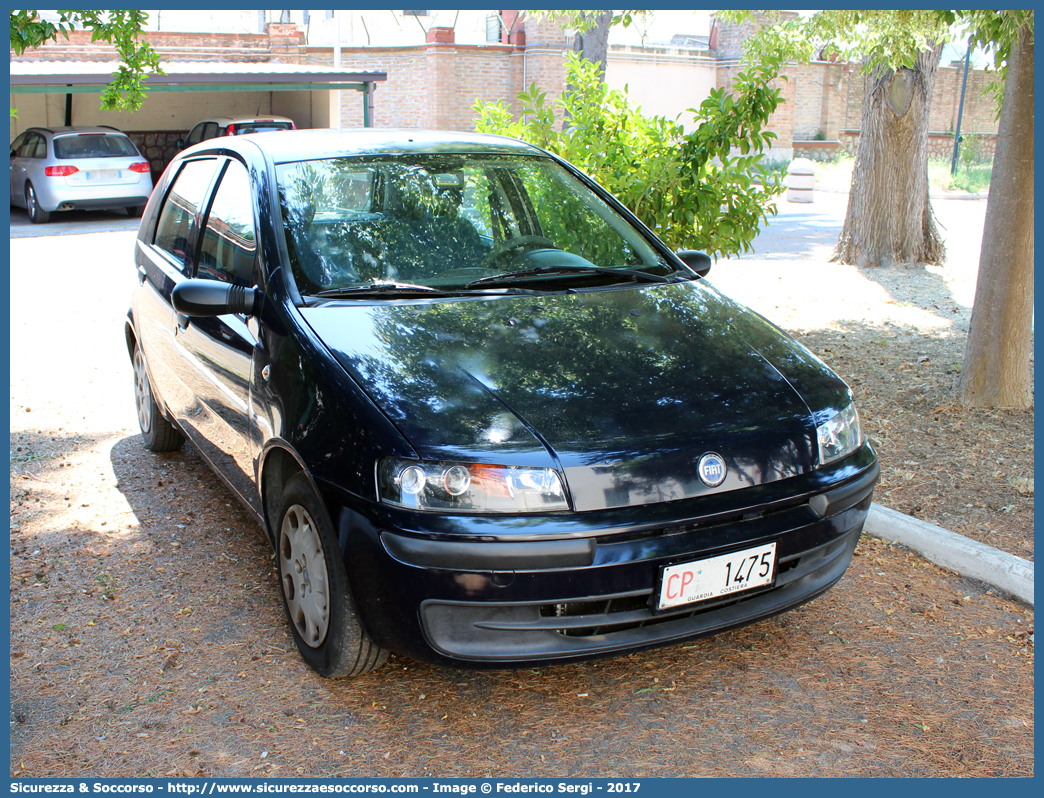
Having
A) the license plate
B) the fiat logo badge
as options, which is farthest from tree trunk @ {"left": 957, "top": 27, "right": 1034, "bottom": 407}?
the fiat logo badge

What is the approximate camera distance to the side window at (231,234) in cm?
356

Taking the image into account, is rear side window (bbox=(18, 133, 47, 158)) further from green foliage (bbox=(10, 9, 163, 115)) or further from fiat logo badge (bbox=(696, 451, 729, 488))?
fiat logo badge (bbox=(696, 451, 729, 488))

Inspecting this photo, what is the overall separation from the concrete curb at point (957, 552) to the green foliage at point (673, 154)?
2821mm

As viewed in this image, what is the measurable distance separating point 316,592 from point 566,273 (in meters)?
1.55

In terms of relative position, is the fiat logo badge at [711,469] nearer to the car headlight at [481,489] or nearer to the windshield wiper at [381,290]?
the car headlight at [481,489]

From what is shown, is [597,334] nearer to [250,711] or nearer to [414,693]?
[414,693]

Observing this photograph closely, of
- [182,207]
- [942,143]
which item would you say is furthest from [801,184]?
[182,207]

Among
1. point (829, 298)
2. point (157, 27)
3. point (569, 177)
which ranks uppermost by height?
point (157, 27)

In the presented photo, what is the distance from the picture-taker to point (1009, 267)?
221 inches

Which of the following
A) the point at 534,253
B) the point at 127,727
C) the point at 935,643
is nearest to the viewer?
the point at 127,727

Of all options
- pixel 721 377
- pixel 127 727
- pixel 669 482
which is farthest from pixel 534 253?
pixel 127 727

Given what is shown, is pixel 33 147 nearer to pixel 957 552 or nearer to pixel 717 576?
pixel 957 552

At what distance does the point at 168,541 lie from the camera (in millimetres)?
4191

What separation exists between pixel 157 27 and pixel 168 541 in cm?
2799
